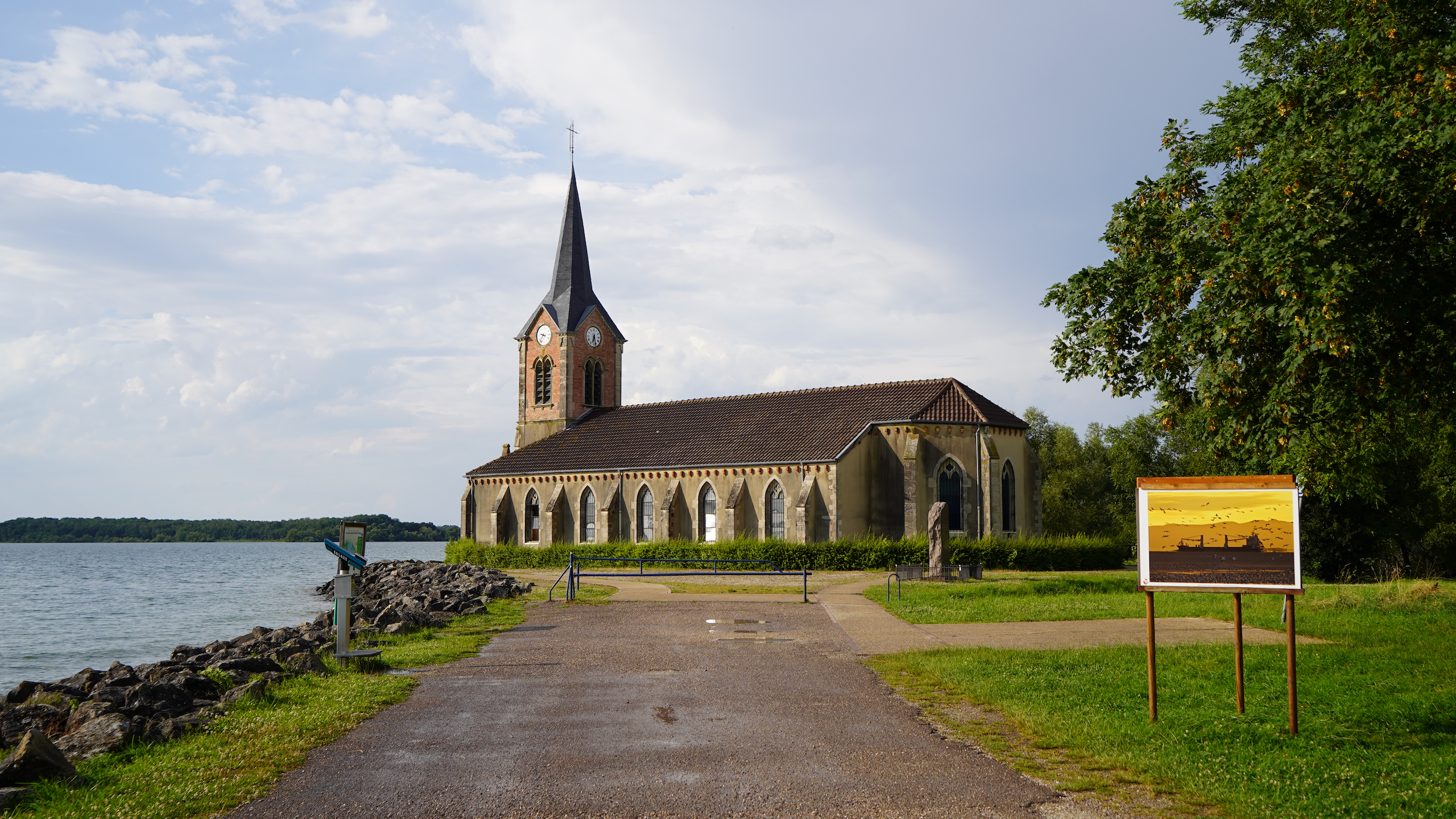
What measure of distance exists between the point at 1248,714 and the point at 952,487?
32160 mm

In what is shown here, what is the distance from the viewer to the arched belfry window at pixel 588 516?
1955 inches

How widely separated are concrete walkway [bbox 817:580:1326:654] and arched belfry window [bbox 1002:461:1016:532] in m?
23.0

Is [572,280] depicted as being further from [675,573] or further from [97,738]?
[97,738]

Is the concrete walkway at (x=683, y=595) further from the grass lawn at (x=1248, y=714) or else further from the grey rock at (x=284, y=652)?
the grass lawn at (x=1248, y=714)

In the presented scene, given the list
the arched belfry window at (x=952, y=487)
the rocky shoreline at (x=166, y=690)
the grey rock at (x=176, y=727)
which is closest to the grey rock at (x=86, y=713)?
the rocky shoreline at (x=166, y=690)

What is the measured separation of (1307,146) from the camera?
11.2 meters

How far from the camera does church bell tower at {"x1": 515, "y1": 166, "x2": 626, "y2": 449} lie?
56.9 meters

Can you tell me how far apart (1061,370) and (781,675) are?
6004mm

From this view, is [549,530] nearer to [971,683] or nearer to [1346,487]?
[1346,487]

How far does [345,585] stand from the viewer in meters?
14.1

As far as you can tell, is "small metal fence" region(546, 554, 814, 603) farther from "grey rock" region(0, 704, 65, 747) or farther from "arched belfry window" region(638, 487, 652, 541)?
"grey rock" region(0, 704, 65, 747)

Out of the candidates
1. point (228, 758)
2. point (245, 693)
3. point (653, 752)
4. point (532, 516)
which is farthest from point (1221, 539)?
point (532, 516)

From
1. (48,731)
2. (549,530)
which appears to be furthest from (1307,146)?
(549,530)

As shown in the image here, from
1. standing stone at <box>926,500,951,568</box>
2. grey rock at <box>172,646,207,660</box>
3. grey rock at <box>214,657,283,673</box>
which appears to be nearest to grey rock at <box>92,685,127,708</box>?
grey rock at <box>214,657,283,673</box>
